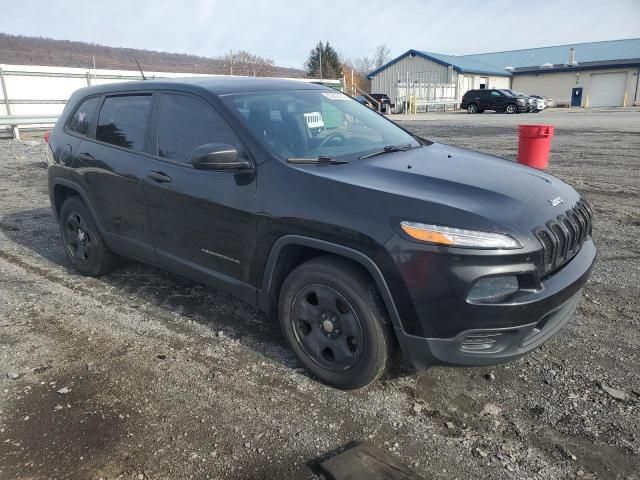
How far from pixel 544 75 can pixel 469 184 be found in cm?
5827

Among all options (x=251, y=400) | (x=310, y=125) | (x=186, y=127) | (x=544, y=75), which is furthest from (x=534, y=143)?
(x=544, y=75)

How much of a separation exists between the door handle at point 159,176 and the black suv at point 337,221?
0.02 meters

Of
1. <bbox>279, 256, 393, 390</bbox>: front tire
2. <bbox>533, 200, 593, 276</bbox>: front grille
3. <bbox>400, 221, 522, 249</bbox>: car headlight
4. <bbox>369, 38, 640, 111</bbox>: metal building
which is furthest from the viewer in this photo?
<bbox>369, 38, 640, 111</bbox>: metal building

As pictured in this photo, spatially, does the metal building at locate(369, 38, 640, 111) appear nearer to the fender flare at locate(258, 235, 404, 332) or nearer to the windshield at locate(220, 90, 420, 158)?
the windshield at locate(220, 90, 420, 158)

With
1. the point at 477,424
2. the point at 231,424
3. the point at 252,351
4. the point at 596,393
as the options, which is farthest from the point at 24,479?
the point at 596,393

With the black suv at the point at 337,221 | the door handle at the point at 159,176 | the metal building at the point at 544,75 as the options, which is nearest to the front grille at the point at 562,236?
the black suv at the point at 337,221

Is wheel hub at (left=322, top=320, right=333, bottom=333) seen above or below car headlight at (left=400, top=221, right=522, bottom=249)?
below

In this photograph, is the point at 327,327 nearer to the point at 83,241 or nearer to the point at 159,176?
the point at 159,176

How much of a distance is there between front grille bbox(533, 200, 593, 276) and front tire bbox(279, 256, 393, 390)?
0.90 m

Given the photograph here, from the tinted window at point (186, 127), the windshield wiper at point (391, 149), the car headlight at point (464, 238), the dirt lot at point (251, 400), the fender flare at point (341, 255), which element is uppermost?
the tinted window at point (186, 127)

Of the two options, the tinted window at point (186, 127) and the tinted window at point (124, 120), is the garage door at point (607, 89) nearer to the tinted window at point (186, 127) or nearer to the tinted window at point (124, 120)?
the tinted window at point (124, 120)

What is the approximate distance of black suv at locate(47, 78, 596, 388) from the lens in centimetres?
245

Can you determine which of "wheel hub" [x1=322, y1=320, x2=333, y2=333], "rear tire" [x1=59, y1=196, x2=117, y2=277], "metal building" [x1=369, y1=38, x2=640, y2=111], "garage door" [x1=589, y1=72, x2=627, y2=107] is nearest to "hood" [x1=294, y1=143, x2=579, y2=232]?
"wheel hub" [x1=322, y1=320, x2=333, y2=333]

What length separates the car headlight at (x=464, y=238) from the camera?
93.9 inches
